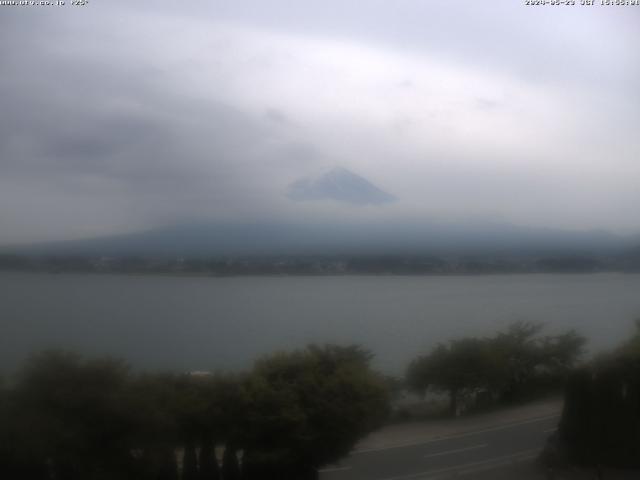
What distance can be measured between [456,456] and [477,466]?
0.22 m

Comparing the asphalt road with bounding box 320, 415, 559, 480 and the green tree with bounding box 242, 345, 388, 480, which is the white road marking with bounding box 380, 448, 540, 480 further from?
the green tree with bounding box 242, 345, 388, 480

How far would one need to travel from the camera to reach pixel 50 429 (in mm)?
3828

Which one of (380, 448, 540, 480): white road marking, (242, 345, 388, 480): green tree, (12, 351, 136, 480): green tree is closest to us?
(12, 351, 136, 480): green tree

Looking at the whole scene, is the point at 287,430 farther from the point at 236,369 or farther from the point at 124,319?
the point at 124,319

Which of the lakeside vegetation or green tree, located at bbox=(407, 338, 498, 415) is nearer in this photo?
the lakeside vegetation

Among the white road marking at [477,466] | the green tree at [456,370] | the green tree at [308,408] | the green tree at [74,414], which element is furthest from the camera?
the white road marking at [477,466]

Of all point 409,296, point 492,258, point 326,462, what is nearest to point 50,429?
point 326,462

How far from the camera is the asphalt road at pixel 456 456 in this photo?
4.59 metres

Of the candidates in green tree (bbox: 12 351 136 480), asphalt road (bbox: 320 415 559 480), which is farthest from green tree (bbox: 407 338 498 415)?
green tree (bbox: 12 351 136 480)

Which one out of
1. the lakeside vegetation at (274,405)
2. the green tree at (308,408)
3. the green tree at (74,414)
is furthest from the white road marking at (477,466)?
the green tree at (74,414)

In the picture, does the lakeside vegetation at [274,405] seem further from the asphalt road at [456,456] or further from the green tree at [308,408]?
the asphalt road at [456,456]

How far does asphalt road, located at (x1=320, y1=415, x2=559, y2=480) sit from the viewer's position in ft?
15.1

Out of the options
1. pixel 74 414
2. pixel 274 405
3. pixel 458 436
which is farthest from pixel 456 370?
pixel 74 414

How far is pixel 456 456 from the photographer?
4.85 metres
